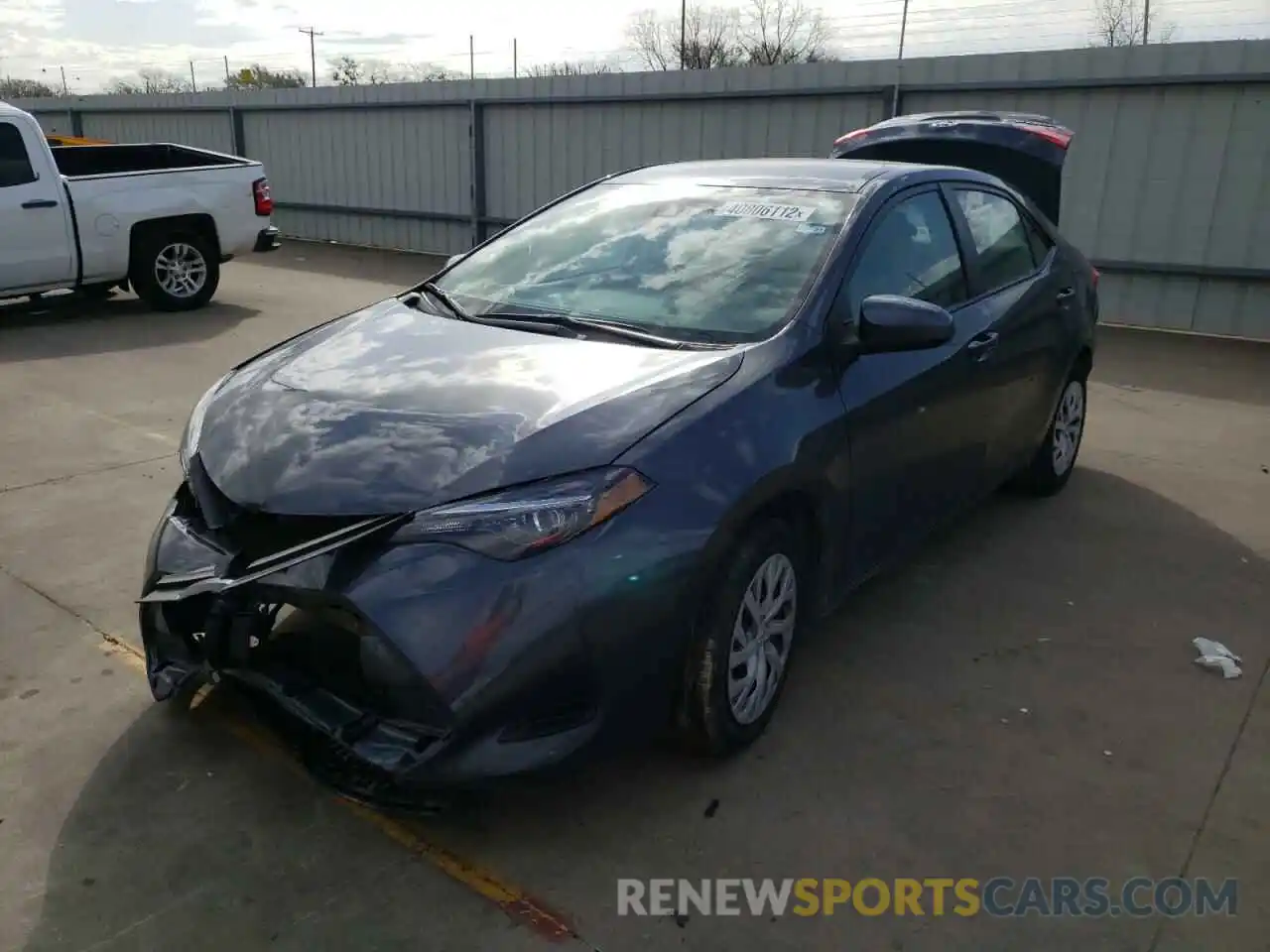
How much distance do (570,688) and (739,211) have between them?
6.65ft

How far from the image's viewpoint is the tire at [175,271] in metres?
10.1

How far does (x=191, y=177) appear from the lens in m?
10.2

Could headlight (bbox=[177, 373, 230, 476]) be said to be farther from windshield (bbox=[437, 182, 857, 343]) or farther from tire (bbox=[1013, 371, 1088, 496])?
→ tire (bbox=[1013, 371, 1088, 496])

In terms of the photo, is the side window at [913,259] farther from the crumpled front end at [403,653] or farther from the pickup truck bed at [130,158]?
the pickup truck bed at [130,158]

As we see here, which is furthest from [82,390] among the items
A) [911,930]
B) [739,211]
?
[911,930]

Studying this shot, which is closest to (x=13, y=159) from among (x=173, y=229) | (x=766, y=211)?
(x=173, y=229)

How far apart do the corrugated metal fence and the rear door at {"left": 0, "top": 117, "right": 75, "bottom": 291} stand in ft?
20.8

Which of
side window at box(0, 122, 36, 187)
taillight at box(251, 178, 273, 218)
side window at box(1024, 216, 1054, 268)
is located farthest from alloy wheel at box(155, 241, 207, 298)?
side window at box(1024, 216, 1054, 268)

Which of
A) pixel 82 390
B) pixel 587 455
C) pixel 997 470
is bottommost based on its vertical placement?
pixel 82 390

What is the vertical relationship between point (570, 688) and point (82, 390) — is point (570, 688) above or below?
above

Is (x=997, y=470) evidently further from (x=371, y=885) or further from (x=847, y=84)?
(x=847, y=84)

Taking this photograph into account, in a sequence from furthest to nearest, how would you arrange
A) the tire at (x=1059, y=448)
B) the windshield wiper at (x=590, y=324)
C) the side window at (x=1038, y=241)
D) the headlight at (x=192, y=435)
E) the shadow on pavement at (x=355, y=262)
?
the shadow on pavement at (x=355, y=262), the tire at (x=1059, y=448), the side window at (x=1038, y=241), the windshield wiper at (x=590, y=324), the headlight at (x=192, y=435)

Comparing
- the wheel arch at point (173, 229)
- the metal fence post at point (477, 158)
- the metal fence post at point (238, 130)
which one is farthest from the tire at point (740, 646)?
the metal fence post at point (238, 130)

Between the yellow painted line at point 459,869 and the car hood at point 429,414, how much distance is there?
0.81 meters
